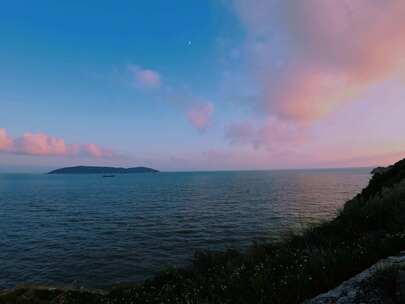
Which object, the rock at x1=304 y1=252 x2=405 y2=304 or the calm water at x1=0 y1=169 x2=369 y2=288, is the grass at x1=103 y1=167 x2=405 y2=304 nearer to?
the rock at x1=304 y1=252 x2=405 y2=304

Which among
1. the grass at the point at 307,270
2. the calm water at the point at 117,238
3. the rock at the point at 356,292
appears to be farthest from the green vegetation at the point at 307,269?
the calm water at the point at 117,238

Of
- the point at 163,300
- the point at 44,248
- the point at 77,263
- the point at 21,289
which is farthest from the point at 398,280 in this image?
Answer: the point at 44,248

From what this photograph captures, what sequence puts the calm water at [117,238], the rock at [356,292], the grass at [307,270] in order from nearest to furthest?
the rock at [356,292] → the grass at [307,270] → the calm water at [117,238]

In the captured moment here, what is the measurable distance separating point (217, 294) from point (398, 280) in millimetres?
3813

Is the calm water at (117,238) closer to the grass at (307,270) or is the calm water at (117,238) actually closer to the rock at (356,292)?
the grass at (307,270)

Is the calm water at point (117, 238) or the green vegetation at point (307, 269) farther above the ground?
the green vegetation at point (307, 269)

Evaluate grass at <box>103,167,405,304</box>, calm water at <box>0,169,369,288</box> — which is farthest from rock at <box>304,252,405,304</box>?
calm water at <box>0,169,369,288</box>

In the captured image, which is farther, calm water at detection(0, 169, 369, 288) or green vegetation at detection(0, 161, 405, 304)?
calm water at detection(0, 169, 369, 288)

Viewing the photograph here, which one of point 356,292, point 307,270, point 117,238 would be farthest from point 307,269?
point 117,238

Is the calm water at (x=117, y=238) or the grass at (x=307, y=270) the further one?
the calm water at (x=117, y=238)

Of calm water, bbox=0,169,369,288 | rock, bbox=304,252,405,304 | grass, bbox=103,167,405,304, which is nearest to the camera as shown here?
rock, bbox=304,252,405,304

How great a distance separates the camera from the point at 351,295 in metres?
4.10

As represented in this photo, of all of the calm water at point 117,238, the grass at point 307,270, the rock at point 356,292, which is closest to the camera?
the rock at point 356,292

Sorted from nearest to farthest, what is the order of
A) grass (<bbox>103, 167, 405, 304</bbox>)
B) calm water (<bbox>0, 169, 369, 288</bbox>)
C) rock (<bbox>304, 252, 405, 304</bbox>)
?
rock (<bbox>304, 252, 405, 304</bbox>) → grass (<bbox>103, 167, 405, 304</bbox>) → calm water (<bbox>0, 169, 369, 288</bbox>)
